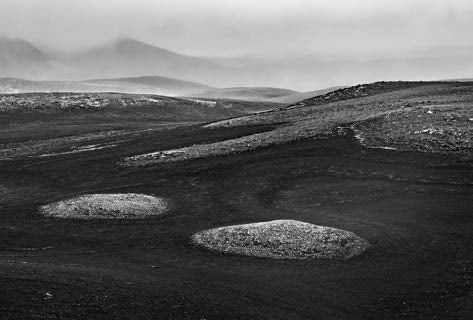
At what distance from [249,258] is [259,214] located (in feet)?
35.3

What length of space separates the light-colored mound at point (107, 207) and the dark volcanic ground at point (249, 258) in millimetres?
1355

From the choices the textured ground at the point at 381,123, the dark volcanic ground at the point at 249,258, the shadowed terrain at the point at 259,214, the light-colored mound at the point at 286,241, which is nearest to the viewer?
the dark volcanic ground at the point at 249,258

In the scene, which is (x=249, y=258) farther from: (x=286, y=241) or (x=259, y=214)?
(x=259, y=214)

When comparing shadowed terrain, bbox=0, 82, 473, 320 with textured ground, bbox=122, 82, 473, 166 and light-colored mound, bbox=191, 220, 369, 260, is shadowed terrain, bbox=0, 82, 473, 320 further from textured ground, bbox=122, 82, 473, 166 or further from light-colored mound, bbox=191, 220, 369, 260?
light-colored mound, bbox=191, 220, 369, 260

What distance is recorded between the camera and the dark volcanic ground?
1179 inches

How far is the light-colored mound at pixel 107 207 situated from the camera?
49.5 meters

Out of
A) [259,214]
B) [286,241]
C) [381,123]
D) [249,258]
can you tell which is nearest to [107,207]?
[259,214]

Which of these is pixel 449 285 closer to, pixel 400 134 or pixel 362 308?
pixel 362 308

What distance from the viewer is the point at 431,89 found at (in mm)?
106938

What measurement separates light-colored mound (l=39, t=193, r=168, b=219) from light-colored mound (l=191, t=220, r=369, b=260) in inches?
398

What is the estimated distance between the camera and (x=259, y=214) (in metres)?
48.6

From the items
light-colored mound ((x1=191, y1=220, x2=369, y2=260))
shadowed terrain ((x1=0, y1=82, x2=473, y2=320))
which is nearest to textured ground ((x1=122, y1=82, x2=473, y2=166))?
shadowed terrain ((x1=0, y1=82, x2=473, y2=320))

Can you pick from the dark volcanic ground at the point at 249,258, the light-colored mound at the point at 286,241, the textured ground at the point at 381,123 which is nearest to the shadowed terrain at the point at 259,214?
the dark volcanic ground at the point at 249,258

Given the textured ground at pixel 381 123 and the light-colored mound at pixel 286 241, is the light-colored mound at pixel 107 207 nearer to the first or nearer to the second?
the light-colored mound at pixel 286 241
